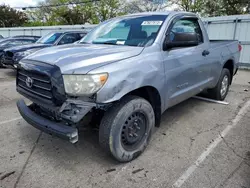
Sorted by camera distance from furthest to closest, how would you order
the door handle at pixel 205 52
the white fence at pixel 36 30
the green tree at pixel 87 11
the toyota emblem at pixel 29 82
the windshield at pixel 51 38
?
the green tree at pixel 87 11 → the white fence at pixel 36 30 → the windshield at pixel 51 38 → the door handle at pixel 205 52 → the toyota emblem at pixel 29 82

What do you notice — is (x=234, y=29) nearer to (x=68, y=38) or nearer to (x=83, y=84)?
(x=68, y=38)

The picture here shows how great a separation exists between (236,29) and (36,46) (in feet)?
29.5

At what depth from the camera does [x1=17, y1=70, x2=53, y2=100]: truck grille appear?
93.0 inches

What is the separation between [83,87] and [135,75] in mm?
634

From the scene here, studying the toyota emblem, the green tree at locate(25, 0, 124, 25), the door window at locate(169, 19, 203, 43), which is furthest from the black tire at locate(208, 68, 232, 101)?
the green tree at locate(25, 0, 124, 25)

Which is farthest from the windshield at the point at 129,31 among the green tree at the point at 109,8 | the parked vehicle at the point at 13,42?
the green tree at the point at 109,8

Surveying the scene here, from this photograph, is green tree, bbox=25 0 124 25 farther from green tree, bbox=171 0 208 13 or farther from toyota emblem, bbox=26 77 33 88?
toyota emblem, bbox=26 77 33 88

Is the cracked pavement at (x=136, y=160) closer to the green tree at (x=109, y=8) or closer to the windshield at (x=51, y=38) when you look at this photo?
the windshield at (x=51, y=38)

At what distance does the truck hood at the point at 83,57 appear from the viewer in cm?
226

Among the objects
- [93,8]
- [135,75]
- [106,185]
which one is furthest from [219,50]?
[93,8]

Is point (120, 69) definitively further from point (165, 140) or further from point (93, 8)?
point (93, 8)

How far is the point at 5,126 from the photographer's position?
3.79 meters

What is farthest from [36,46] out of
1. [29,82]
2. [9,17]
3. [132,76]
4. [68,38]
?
[9,17]

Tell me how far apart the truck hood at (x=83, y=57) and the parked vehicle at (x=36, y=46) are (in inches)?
192
